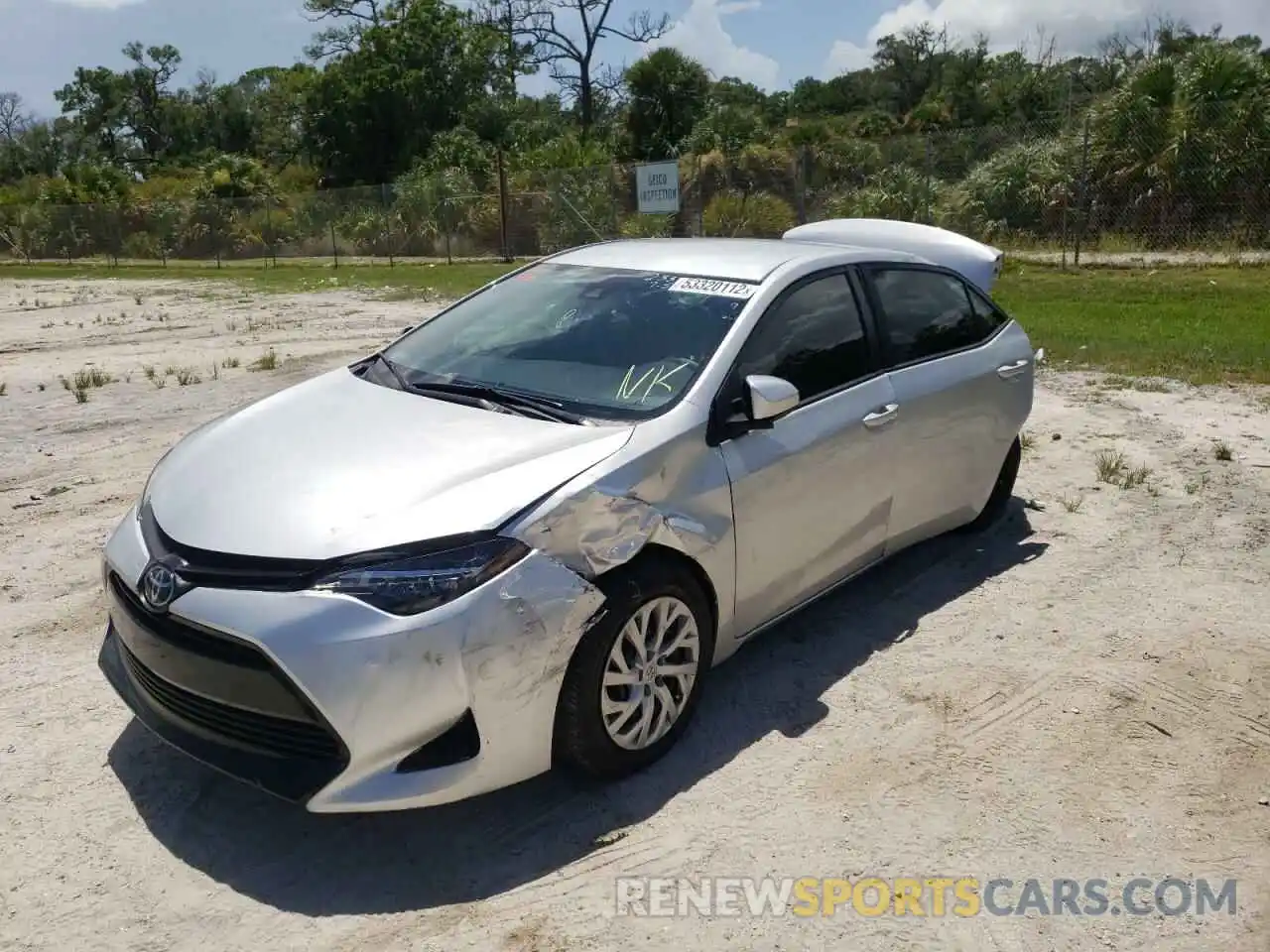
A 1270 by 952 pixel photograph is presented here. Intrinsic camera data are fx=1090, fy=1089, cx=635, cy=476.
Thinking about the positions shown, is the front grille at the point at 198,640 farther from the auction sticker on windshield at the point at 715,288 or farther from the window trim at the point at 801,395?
the auction sticker on windshield at the point at 715,288

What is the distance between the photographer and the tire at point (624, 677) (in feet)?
10.2

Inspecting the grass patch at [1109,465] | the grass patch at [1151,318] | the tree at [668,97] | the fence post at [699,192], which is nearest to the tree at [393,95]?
the tree at [668,97]

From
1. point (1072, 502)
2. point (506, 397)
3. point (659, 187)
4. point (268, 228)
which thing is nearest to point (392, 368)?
point (506, 397)

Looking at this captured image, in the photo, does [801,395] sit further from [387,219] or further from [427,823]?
[387,219]

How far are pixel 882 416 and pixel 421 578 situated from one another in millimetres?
2172

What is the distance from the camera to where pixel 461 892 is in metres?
2.90

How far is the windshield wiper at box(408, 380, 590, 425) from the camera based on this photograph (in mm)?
3627

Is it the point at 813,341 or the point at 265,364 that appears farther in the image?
the point at 265,364

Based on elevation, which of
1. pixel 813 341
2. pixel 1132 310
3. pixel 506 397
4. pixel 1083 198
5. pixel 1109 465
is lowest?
pixel 1109 465

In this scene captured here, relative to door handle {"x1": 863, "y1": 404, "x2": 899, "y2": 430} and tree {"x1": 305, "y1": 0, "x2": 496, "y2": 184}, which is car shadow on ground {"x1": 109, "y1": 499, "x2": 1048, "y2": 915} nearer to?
door handle {"x1": 863, "y1": 404, "x2": 899, "y2": 430}

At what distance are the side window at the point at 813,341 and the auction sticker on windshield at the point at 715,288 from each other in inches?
4.9

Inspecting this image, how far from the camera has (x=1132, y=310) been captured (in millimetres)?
12945

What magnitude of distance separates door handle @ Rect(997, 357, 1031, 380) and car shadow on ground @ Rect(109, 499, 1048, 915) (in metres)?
1.84

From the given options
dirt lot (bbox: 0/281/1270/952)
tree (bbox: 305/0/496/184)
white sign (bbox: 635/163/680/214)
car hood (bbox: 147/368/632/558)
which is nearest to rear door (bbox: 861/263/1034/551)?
dirt lot (bbox: 0/281/1270/952)
